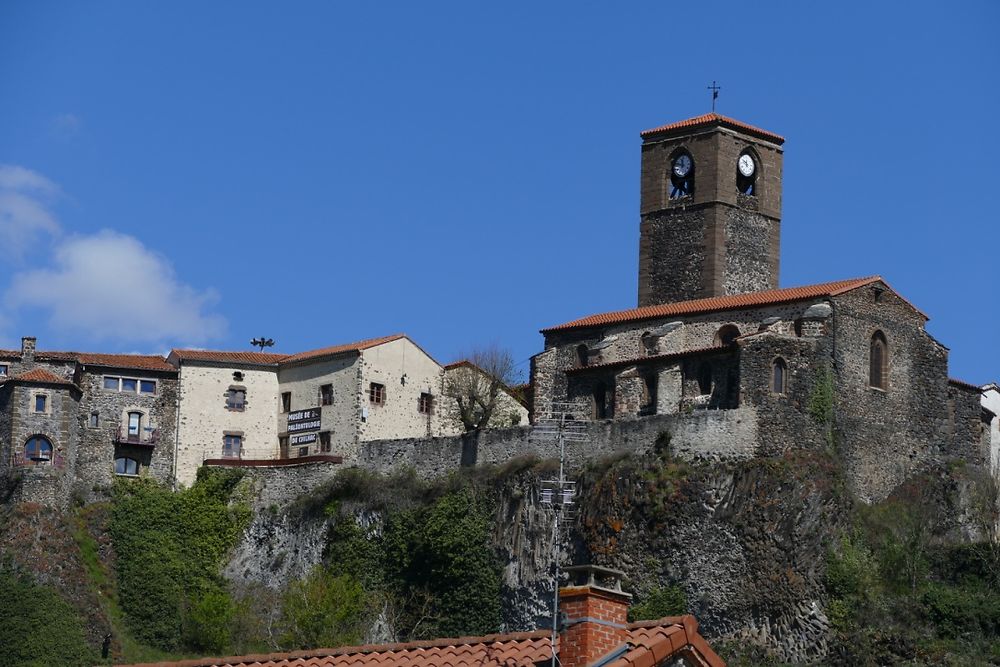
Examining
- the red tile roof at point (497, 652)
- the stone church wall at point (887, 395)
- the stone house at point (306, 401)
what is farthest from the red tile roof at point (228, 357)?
the red tile roof at point (497, 652)

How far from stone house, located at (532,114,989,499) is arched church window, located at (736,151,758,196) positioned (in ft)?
0.17

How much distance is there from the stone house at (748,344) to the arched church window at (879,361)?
5cm

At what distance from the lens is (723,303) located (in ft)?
236

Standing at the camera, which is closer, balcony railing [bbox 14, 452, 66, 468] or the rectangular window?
balcony railing [bbox 14, 452, 66, 468]

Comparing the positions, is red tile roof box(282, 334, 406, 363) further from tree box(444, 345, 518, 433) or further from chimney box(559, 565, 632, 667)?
chimney box(559, 565, 632, 667)

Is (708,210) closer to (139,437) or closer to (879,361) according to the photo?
(879,361)

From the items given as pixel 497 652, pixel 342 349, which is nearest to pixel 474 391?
pixel 342 349

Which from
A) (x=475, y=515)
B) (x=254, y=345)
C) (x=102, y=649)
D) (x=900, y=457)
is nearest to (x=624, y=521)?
(x=475, y=515)

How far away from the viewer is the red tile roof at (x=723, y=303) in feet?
227

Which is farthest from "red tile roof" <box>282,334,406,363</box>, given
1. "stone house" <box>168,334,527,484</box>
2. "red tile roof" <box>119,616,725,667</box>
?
"red tile roof" <box>119,616,725,667</box>

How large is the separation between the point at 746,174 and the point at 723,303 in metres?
8.59

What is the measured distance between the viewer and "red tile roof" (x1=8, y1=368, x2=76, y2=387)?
241ft

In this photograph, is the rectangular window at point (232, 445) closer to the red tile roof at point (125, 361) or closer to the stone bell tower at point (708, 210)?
the red tile roof at point (125, 361)

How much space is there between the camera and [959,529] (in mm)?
68812
